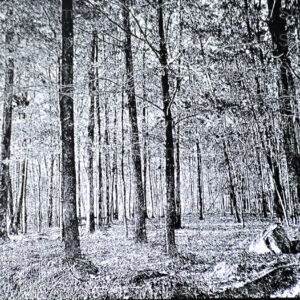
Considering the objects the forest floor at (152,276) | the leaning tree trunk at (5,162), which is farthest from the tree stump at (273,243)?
the leaning tree trunk at (5,162)

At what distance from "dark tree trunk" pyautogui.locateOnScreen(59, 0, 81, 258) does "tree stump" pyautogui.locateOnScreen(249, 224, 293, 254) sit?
16.0 feet

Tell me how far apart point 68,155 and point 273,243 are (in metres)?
5.97

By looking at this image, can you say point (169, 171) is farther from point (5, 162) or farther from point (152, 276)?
point (5, 162)

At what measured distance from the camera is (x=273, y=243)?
7.11m

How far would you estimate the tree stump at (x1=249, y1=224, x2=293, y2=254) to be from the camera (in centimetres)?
693

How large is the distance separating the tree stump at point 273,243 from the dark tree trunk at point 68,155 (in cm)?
488

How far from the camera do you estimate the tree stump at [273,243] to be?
6926mm

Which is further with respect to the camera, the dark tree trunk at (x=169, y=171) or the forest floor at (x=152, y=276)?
the dark tree trunk at (x=169, y=171)

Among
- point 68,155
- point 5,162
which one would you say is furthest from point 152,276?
point 5,162

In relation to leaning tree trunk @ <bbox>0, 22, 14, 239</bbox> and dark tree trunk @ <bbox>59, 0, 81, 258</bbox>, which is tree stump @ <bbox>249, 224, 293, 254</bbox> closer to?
dark tree trunk @ <bbox>59, 0, 81, 258</bbox>

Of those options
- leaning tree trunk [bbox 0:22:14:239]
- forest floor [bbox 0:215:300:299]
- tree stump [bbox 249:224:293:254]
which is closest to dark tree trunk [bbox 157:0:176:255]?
forest floor [bbox 0:215:300:299]

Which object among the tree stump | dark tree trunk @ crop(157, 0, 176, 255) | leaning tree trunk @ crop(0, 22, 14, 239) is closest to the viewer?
the tree stump

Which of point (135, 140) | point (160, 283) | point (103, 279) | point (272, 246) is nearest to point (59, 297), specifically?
point (103, 279)

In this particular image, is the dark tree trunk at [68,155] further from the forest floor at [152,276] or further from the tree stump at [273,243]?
the tree stump at [273,243]
